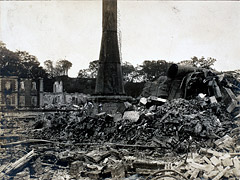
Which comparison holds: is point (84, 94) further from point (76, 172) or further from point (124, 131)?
point (76, 172)

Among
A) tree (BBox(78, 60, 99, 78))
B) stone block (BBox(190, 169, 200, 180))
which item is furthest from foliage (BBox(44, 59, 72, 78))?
stone block (BBox(190, 169, 200, 180))

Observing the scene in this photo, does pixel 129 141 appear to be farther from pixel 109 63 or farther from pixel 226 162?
pixel 109 63

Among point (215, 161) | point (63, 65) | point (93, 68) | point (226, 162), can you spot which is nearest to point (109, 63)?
point (93, 68)

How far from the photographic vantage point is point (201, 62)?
5.26m

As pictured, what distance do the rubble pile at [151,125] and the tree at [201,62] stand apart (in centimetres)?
78

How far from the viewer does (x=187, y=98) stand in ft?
19.3

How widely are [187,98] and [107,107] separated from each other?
6.67 feet

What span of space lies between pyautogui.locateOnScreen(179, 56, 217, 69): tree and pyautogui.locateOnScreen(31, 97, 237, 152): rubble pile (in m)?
0.78

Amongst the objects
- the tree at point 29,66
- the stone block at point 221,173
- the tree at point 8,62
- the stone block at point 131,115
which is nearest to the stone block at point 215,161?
the stone block at point 221,173

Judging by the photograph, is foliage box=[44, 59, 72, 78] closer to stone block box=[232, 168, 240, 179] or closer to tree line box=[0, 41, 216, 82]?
tree line box=[0, 41, 216, 82]

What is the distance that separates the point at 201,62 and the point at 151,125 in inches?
71.7

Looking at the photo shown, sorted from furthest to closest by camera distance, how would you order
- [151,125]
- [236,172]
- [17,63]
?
[17,63] → [151,125] → [236,172]

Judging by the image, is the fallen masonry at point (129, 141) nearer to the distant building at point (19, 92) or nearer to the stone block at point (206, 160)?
the stone block at point (206, 160)

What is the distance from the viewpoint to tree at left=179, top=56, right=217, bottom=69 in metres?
5.14
